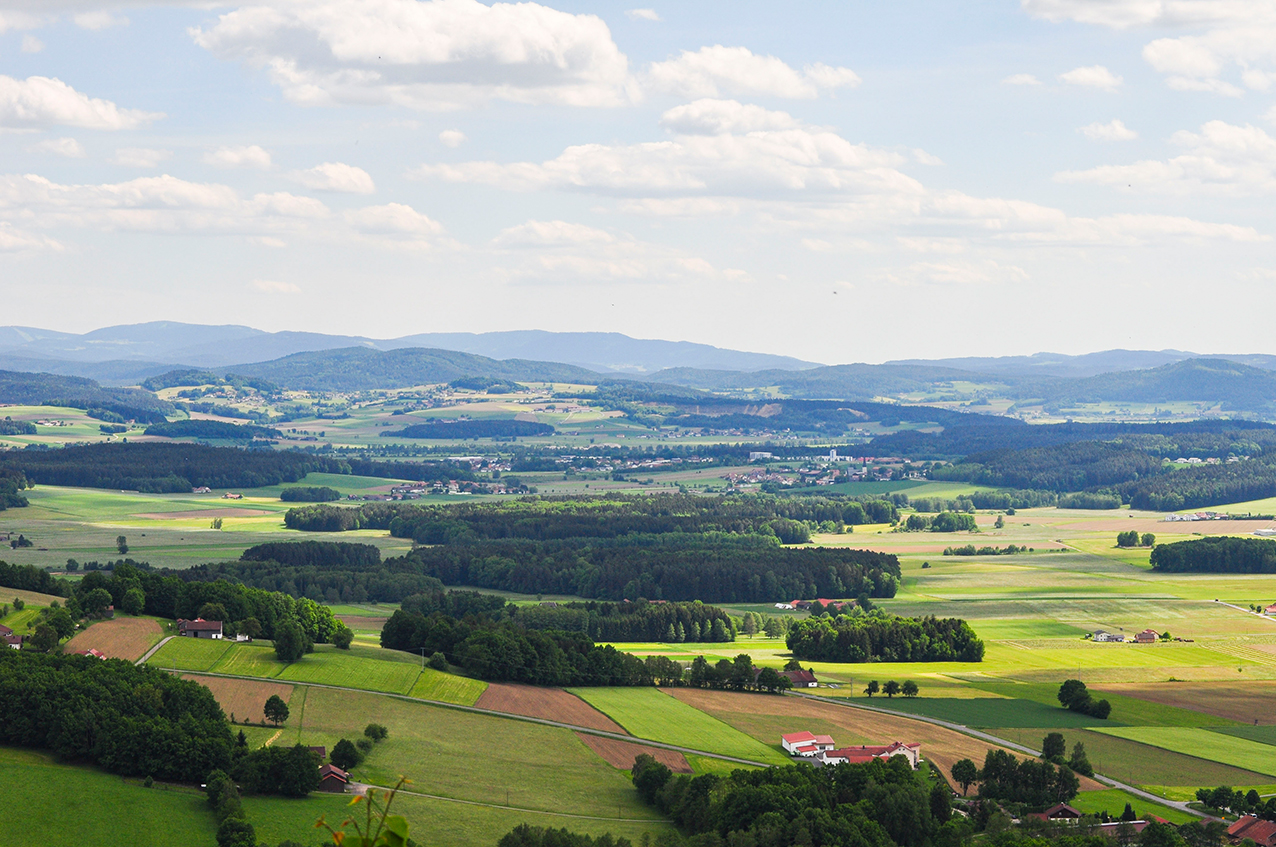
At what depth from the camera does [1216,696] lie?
91125mm

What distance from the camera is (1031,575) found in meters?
144

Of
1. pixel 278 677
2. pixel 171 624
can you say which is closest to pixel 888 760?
pixel 278 677

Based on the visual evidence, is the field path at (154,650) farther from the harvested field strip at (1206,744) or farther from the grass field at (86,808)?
the harvested field strip at (1206,744)

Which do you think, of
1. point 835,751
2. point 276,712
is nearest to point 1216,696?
point 835,751

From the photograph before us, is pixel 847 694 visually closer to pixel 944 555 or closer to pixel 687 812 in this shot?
pixel 687 812

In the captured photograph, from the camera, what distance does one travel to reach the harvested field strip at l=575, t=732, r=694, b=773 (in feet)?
→ 232


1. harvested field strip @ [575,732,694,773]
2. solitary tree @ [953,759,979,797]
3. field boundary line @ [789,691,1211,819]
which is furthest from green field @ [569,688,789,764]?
field boundary line @ [789,691,1211,819]

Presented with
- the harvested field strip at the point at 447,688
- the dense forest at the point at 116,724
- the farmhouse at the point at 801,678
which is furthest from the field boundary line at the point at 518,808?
the farmhouse at the point at 801,678

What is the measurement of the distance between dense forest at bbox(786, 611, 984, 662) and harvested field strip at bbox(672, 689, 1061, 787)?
19.0 meters

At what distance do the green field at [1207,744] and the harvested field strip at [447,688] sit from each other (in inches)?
1455

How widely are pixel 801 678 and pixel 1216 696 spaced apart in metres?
27.1

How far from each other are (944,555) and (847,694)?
238ft

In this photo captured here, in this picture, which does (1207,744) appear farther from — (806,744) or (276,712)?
(276,712)

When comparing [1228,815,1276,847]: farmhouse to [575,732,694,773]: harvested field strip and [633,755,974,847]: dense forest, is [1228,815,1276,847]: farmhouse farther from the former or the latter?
[575,732,694,773]: harvested field strip
